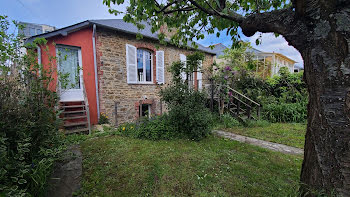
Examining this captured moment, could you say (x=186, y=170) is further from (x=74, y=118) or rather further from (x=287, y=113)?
(x=287, y=113)

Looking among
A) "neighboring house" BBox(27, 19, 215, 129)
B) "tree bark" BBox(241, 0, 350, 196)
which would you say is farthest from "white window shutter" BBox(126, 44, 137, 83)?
"tree bark" BBox(241, 0, 350, 196)

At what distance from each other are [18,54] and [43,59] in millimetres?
3250

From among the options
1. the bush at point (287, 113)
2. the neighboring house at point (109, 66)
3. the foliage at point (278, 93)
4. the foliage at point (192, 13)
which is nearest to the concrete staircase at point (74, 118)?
the neighboring house at point (109, 66)

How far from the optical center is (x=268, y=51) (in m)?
13.9

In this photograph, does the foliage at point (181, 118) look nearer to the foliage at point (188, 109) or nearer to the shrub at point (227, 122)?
the foliage at point (188, 109)

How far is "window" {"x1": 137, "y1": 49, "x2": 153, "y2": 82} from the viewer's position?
6.89 meters

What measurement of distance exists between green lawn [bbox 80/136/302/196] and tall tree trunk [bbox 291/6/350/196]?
0.57 metres

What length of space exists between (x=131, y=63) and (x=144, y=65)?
0.79 metres

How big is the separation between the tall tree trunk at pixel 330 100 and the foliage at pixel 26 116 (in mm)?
2979

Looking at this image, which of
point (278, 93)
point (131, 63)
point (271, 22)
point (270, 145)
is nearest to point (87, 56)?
point (131, 63)

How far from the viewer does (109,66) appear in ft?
19.2

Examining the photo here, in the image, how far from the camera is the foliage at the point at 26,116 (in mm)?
1740

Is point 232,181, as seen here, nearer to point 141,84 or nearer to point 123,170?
point 123,170

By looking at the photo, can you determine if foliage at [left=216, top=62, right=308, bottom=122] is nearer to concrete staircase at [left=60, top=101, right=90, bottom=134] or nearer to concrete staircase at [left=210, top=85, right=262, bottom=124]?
concrete staircase at [left=210, top=85, right=262, bottom=124]
